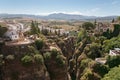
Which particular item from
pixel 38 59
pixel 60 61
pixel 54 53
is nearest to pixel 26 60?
pixel 38 59

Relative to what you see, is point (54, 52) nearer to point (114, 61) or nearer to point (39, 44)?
point (39, 44)

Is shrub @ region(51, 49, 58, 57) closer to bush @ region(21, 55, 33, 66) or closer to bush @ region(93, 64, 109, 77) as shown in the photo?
bush @ region(21, 55, 33, 66)

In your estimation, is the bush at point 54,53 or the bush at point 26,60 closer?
the bush at point 26,60

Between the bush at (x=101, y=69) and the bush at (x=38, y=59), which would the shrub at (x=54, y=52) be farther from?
the bush at (x=101, y=69)

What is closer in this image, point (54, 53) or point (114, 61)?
point (114, 61)

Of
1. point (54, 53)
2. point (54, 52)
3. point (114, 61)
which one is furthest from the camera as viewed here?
point (54, 52)

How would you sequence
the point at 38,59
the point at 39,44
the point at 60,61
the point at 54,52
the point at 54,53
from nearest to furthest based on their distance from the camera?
the point at 38,59
the point at 60,61
the point at 54,53
the point at 54,52
the point at 39,44

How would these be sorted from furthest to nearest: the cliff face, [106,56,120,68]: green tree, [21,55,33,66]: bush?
[21,55,33,66]: bush, [106,56,120,68]: green tree, the cliff face

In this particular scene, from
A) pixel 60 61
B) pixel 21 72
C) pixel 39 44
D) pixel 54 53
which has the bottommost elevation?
pixel 21 72

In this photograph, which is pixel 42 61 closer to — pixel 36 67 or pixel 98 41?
pixel 36 67

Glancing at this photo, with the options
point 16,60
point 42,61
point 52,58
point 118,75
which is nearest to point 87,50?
point 52,58

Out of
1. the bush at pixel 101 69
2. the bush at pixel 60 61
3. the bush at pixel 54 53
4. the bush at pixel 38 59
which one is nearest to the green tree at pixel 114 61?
the bush at pixel 101 69

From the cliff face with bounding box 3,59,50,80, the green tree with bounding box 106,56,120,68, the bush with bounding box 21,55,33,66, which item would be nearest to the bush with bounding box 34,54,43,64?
the cliff face with bounding box 3,59,50,80

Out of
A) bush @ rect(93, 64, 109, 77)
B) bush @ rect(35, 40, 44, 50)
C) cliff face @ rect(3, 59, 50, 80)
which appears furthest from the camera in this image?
bush @ rect(35, 40, 44, 50)
